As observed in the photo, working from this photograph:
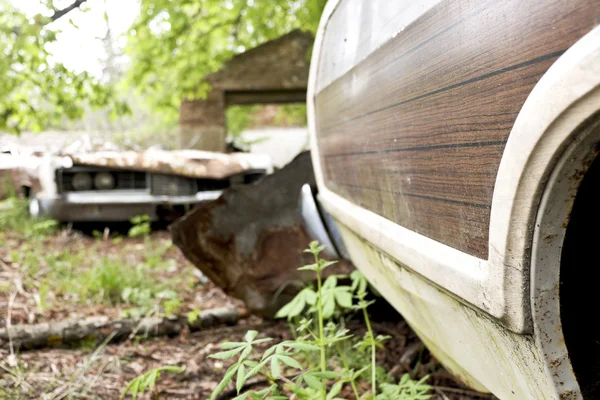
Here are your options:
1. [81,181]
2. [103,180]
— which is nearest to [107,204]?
[103,180]

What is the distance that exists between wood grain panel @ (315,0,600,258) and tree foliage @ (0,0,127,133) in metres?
3.27

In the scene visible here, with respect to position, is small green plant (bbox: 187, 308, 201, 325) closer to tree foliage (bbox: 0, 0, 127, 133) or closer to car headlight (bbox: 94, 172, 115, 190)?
tree foliage (bbox: 0, 0, 127, 133)

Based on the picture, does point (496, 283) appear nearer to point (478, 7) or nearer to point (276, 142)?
point (478, 7)

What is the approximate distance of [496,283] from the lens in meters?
0.99

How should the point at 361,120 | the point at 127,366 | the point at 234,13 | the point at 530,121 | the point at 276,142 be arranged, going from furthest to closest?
1. the point at 276,142
2. the point at 234,13
3. the point at 127,366
4. the point at 361,120
5. the point at 530,121

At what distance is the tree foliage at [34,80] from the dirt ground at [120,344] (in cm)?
124

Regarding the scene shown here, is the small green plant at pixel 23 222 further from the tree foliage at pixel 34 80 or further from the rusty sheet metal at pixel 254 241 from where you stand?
the rusty sheet metal at pixel 254 241

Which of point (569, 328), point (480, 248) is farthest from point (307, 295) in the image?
point (480, 248)

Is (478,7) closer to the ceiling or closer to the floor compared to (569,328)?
closer to the ceiling

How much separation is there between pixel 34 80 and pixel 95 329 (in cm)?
280

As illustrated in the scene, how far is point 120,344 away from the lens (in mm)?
2855

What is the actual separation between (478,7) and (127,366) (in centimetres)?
228

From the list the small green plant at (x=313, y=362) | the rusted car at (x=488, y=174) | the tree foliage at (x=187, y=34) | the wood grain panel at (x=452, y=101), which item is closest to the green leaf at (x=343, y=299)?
the small green plant at (x=313, y=362)

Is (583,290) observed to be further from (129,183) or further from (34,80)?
(129,183)
